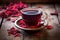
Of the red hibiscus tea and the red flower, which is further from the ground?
the red hibiscus tea

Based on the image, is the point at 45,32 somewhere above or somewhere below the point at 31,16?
below

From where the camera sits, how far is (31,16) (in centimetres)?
132

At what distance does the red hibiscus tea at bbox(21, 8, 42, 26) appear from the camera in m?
1.33

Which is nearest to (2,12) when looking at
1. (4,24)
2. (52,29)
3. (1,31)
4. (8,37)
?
(4,24)

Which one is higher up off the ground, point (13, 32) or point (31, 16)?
point (31, 16)

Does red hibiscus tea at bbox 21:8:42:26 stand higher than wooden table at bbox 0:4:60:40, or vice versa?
red hibiscus tea at bbox 21:8:42:26

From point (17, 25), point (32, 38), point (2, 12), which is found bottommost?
point (32, 38)

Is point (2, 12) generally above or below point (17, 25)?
above

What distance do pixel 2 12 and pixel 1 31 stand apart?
373mm

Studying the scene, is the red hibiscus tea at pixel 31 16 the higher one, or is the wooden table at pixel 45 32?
the red hibiscus tea at pixel 31 16

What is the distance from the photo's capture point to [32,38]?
4.30 feet

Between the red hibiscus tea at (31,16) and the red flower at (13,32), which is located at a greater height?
the red hibiscus tea at (31,16)

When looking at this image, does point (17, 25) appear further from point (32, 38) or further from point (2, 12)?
point (2, 12)

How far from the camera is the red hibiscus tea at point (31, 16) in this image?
52.2 inches
